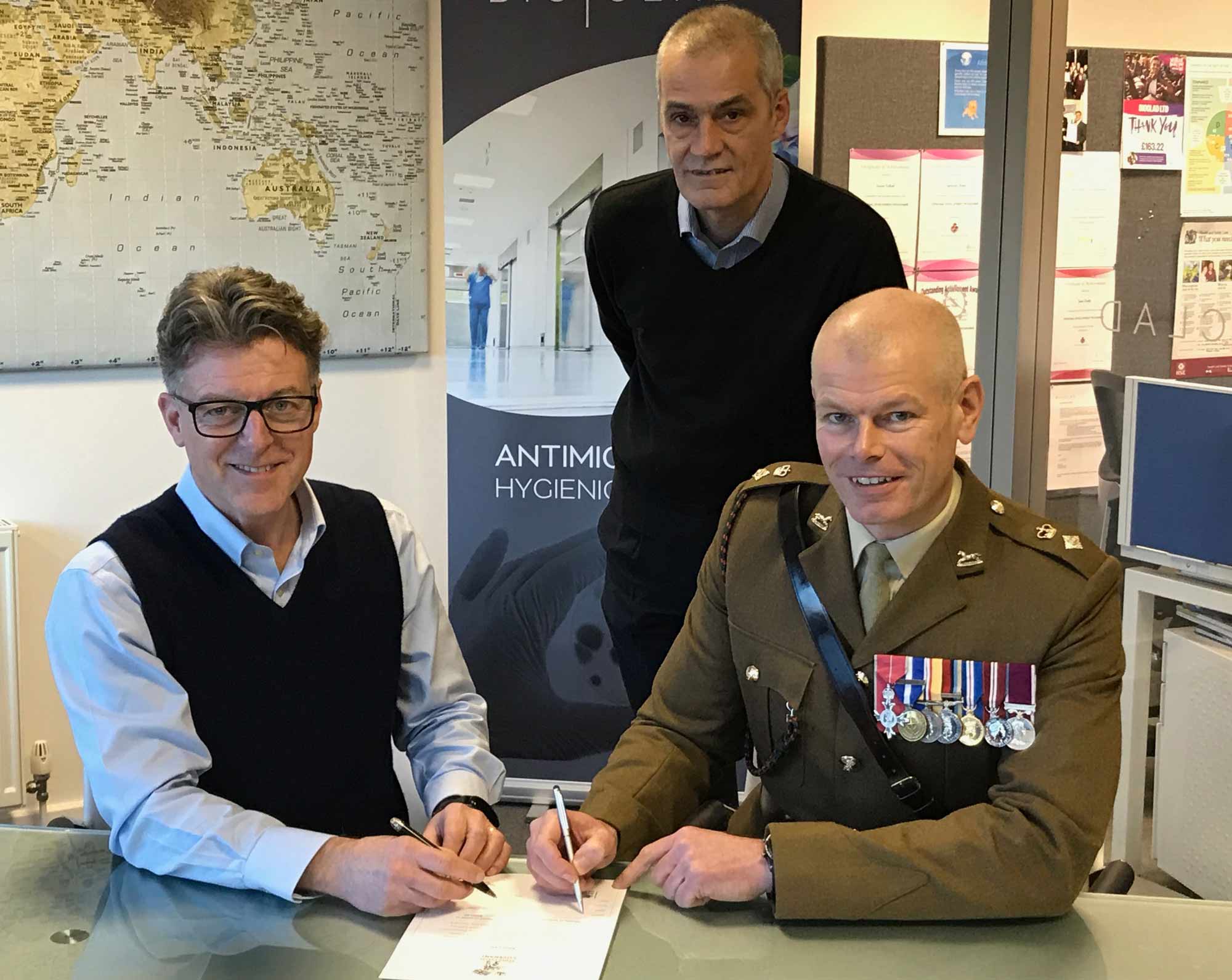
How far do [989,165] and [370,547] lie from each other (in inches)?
73.2

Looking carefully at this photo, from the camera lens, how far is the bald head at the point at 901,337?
4.88ft

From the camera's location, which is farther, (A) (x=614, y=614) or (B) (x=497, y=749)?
(B) (x=497, y=749)

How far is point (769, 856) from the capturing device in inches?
54.1

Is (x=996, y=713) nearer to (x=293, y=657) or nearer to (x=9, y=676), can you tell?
(x=293, y=657)

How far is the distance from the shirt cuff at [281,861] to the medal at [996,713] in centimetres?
74

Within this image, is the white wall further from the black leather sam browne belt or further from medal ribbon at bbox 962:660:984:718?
medal ribbon at bbox 962:660:984:718

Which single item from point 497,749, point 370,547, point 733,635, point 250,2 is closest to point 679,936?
point 733,635

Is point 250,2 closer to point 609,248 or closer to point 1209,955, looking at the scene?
point 609,248

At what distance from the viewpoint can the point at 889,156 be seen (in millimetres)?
3471

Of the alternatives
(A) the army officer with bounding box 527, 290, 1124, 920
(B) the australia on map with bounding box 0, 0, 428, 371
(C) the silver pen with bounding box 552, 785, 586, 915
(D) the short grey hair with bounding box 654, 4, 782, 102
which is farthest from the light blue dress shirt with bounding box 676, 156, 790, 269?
(B) the australia on map with bounding box 0, 0, 428, 371

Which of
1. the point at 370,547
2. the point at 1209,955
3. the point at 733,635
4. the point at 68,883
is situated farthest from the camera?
the point at 370,547

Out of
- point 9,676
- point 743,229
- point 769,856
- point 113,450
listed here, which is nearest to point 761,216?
point 743,229

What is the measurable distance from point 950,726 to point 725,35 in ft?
3.67

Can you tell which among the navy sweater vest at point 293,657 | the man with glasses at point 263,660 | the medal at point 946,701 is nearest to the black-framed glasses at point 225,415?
the man with glasses at point 263,660
